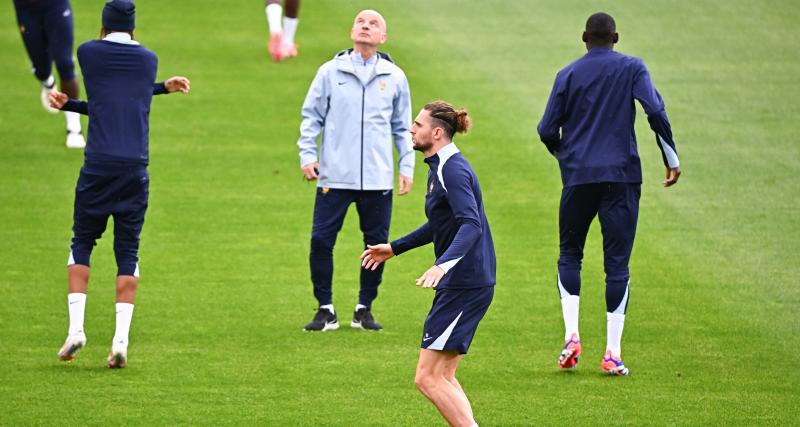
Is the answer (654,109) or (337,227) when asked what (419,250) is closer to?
(337,227)

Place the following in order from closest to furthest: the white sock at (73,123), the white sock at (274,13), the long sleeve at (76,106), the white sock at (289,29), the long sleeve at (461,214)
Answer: the long sleeve at (461,214)
the long sleeve at (76,106)
the white sock at (73,123)
the white sock at (274,13)
the white sock at (289,29)

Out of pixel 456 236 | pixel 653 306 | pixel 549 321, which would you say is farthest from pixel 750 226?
pixel 456 236

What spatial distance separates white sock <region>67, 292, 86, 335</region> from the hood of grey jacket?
2181 millimetres

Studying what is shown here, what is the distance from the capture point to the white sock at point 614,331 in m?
9.62

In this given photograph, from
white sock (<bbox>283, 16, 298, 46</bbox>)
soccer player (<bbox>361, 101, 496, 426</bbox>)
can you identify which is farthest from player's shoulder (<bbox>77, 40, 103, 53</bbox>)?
white sock (<bbox>283, 16, 298, 46</bbox>)

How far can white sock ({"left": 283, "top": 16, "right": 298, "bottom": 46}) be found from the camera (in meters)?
20.9

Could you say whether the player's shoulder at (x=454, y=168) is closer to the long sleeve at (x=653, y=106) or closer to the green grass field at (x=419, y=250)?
the green grass field at (x=419, y=250)

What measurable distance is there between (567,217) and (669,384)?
1336 mm

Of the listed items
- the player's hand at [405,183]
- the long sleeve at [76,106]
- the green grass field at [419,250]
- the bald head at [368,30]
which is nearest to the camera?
the green grass field at [419,250]

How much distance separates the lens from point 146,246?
13562 mm

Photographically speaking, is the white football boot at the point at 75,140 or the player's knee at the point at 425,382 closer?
the player's knee at the point at 425,382

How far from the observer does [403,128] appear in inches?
441

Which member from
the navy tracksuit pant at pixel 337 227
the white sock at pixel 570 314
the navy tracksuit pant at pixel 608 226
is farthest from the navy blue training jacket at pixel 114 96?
the white sock at pixel 570 314

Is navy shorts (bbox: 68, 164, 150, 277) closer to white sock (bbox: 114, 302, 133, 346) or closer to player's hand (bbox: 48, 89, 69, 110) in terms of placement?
white sock (bbox: 114, 302, 133, 346)
